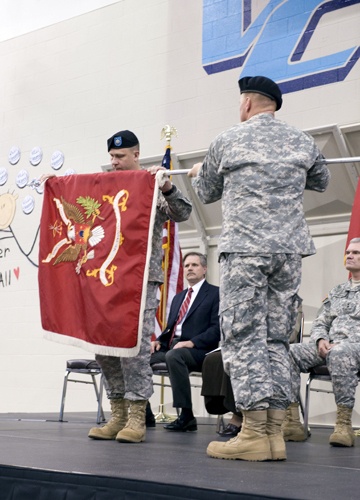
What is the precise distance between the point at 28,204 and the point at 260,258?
5.68 meters

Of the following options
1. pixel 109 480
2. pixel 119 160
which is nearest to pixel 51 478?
pixel 109 480

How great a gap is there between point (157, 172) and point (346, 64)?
2893 mm

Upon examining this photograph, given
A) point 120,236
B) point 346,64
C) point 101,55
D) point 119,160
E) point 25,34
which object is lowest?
point 120,236

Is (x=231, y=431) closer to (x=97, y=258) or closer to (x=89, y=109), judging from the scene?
(x=97, y=258)

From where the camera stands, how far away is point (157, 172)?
3561 millimetres

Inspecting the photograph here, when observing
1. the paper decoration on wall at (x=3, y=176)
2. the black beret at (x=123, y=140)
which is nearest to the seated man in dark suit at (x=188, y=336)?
the black beret at (x=123, y=140)

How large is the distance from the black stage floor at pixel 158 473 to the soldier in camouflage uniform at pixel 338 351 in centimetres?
56

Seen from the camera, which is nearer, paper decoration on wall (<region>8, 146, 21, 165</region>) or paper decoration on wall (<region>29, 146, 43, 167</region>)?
paper decoration on wall (<region>29, 146, 43, 167</region>)

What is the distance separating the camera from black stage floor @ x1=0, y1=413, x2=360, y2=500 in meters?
1.96

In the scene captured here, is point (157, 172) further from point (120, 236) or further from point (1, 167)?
point (1, 167)

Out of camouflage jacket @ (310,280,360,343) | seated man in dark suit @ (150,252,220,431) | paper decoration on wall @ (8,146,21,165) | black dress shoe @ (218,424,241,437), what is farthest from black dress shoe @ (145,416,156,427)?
paper decoration on wall @ (8,146,21,165)

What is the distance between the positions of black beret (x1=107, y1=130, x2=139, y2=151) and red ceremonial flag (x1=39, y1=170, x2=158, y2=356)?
0.46ft

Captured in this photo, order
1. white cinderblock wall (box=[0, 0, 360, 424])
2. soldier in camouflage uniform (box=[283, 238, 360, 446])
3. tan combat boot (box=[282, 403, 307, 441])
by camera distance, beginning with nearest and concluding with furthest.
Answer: soldier in camouflage uniform (box=[283, 238, 360, 446]), tan combat boot (box=[282, 403, 307, 441]), white cinderblock wall (box=[0, 0, 360, 424])

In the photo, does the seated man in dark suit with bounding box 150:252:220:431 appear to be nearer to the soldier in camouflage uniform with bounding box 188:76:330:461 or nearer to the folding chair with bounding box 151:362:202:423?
the folding chair with bounding box 151:362:202:423
